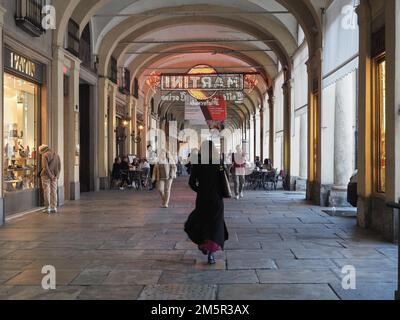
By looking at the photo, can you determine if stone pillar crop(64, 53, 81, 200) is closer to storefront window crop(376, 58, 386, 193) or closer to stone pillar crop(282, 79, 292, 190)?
stone pillar crop(282, 79, 292, 190)

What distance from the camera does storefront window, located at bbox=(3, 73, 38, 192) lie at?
36.0 feet

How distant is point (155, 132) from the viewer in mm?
35156

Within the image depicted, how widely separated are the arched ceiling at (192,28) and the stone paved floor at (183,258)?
572 cm

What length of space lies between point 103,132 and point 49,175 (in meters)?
7.61

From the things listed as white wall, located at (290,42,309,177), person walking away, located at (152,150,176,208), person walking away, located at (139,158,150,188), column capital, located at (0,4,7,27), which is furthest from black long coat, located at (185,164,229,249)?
person walking away, located at (139,158,150,188)

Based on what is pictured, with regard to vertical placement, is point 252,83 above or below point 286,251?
above

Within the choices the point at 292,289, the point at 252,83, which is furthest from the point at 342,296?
the point at 252,83

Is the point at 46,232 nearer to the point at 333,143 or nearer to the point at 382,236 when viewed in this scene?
the point at 382,236

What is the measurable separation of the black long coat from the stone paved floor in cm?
35

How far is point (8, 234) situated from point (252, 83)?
650 inches

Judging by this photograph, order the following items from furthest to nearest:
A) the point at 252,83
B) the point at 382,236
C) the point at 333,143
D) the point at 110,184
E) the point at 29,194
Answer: the point at 252,83 < the point at 110,184 < the point at 333,143 < the point at 29,194 < the point at 382,236

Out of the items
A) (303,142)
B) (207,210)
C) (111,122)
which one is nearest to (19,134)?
(207,210)

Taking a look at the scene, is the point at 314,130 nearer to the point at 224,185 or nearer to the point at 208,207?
the point at 224,185

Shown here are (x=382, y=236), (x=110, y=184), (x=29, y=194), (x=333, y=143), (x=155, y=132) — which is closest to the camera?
(x=382, y=236)
